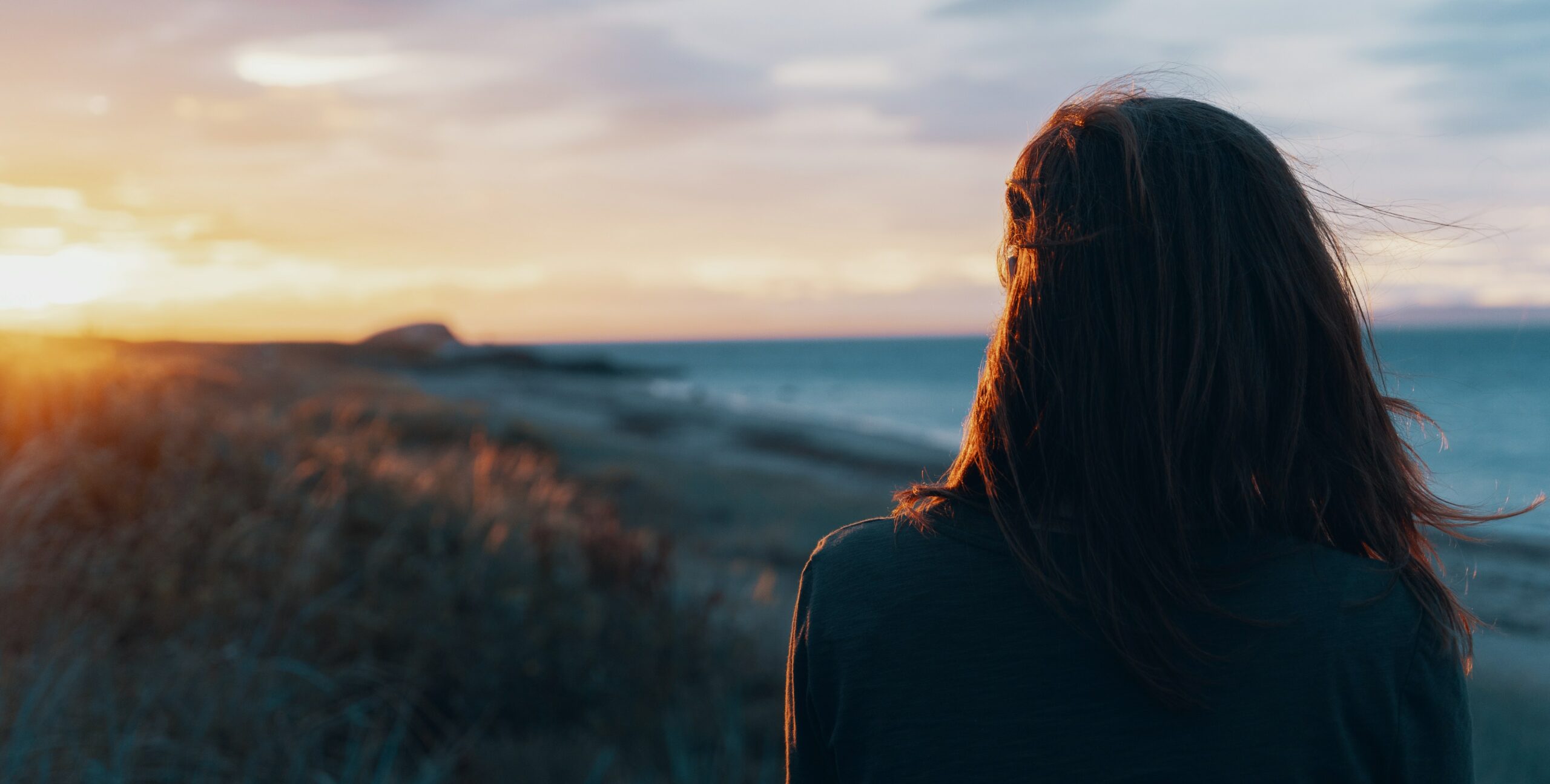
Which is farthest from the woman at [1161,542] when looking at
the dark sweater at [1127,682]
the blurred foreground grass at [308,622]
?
the blurred foreground grass at [308,622]

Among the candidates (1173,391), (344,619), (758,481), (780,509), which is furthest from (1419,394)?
(758,481)

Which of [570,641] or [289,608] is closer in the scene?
[289,608]

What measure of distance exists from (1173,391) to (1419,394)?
1.23 m

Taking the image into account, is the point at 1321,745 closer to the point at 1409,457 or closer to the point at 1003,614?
the point at 1003,614

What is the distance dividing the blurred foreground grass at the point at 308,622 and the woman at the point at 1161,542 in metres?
3.07

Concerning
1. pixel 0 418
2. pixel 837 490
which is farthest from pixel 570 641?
pixel 837 490

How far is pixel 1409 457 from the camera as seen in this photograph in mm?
1532

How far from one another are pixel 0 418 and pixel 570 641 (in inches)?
153

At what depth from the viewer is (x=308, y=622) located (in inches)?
191

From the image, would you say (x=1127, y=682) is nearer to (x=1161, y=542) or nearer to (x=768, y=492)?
(x=1161, y=542)

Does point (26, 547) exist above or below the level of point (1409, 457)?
below

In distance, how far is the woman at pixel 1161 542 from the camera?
121cm

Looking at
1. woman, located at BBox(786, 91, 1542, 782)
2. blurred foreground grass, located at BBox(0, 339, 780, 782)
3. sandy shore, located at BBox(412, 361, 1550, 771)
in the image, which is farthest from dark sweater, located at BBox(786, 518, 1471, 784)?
blurred foreground grass, located at BBox(0, 339, 780, 782)

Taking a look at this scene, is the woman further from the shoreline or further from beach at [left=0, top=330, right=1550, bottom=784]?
beach at [left=0, top=330, right=1550, bottom=784]
